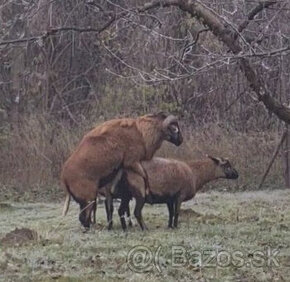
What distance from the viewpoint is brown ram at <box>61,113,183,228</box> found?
1288 cm

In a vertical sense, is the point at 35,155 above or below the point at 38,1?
Result: below

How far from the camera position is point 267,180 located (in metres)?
22.0

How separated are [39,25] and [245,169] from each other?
6.04m

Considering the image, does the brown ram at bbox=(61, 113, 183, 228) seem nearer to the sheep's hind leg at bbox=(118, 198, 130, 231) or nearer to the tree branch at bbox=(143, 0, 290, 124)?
the sheep's hind leg at bbox=(118, 198, 130, 231)

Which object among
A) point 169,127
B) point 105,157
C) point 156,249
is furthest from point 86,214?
point 156,249

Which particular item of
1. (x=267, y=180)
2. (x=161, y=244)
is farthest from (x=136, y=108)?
(x=161, y=244)

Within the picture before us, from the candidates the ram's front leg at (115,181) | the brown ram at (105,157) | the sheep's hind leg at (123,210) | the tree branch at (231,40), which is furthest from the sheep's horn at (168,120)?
the tree branch at (231,40)

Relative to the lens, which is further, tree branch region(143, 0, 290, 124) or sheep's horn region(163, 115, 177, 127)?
sheep's horn region(163, 115, 177, 127)

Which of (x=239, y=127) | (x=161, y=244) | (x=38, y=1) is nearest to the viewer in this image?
(x=161, y=244)

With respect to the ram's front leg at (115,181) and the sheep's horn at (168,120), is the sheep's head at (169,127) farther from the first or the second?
the ram's front leg at (115,181)

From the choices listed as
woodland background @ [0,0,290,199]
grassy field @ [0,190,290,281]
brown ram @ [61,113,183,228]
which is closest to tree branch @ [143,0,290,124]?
grassy field @ [0,190,290,281]

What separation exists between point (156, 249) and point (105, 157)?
105 inches

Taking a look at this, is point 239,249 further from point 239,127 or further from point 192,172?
point 239,127

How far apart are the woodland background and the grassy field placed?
6.29 meters
